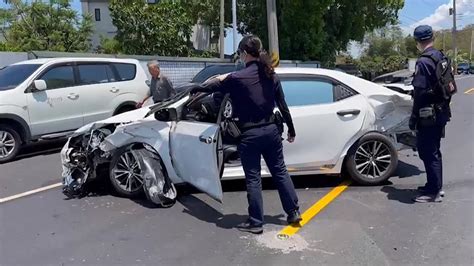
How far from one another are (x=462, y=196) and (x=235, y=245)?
294cm

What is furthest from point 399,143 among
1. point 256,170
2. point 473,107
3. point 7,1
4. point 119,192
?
point 7,1

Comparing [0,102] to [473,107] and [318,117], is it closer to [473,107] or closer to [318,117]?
[318,117]

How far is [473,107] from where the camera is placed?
15.7 m

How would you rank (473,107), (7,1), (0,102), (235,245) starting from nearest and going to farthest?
(235,245) → (0,102) → (473,107) → (7,1)

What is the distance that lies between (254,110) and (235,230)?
1.19 metres

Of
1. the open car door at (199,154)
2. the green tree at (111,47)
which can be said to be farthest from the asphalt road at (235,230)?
the green tree at (111,47)

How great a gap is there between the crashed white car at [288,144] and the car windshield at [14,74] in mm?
3221

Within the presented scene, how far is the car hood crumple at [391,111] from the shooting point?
20.6 ft

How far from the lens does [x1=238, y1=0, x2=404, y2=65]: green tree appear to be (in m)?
28.0

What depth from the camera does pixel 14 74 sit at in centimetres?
894

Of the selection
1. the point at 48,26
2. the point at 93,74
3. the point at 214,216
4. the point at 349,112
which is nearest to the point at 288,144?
the point at 349,112

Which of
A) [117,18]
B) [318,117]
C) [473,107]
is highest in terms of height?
[117,18]

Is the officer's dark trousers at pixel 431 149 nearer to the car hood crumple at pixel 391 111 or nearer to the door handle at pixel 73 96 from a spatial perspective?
the car hood crumple at pixel 391 111

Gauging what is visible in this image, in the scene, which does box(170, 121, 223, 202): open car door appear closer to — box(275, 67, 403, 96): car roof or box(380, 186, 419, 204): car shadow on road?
box(275, 67, 403, 96): car roof
